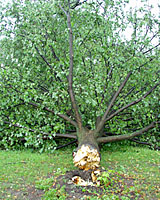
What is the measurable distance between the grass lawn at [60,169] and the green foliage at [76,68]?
612 mm

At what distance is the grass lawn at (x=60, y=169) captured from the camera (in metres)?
4.13

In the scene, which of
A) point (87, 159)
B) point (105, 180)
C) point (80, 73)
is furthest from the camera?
point (80, 73)

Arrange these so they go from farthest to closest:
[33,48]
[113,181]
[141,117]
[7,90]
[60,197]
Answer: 1. [141,117]
2. [7,90]
3. [33,48]
4. [113,181]
5. [60,197]

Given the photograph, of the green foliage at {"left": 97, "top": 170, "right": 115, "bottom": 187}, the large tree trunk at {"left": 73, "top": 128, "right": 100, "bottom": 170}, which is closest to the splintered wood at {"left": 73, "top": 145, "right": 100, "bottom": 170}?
the large tree trunk at {"left": 73, "top": 128, "right": 100, "bottom": 170}

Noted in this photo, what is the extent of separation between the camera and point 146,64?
686 cm

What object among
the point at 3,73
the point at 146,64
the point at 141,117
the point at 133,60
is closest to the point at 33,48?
the point at 3,73

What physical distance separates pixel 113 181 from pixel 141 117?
3.46 meters

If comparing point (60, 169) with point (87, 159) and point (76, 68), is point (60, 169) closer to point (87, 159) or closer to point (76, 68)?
point (87, 159)

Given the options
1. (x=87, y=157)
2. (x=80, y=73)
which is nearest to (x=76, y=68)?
(x=80, y=73)

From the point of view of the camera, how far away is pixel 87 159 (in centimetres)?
514

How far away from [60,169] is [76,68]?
307cm

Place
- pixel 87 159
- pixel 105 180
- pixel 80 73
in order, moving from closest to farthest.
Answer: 1. pixel 105 180
2. pixel 87 159
3. pixel 80 73

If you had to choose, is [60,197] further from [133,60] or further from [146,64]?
[146,64]

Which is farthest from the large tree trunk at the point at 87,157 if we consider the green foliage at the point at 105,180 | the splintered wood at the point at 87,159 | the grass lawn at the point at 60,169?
the green foliage at the point at 105,180
